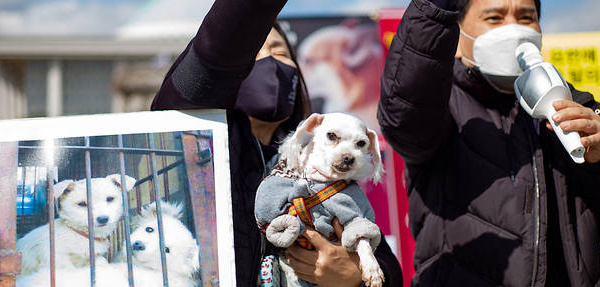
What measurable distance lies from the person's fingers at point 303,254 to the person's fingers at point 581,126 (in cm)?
75

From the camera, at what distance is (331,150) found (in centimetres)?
144

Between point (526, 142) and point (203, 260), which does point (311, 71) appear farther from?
point (203, 260)

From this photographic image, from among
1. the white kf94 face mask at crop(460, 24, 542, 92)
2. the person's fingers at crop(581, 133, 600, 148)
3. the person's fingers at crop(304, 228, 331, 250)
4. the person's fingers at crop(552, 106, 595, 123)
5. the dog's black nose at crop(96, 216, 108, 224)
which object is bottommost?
the person's fingers at crop(304, 228, 331, 250)

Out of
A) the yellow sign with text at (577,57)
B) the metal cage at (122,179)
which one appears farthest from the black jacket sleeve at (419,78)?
the yellow sign with text at (577,57)

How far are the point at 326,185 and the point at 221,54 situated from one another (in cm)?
46

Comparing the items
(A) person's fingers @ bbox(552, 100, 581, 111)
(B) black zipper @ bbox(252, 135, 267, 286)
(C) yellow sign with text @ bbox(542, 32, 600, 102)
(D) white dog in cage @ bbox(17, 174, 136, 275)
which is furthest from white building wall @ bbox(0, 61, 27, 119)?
(A) person's fingers @ bbox(552, 100, 581, 111)

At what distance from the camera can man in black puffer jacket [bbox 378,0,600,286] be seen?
5.13 feet

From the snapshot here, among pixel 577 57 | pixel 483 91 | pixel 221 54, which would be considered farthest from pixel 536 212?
pixel 577 57

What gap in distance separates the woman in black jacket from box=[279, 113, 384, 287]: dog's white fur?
4.1 inches

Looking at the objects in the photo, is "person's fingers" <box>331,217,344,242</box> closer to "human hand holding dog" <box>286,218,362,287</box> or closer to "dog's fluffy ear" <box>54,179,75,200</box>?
"human hand holding dog" <box>286,218,362,287</box>

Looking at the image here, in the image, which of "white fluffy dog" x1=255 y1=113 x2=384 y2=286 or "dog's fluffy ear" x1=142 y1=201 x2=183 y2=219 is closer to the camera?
"dog's fluffy ear" x1=142 y1=201 x2=183 y2=219

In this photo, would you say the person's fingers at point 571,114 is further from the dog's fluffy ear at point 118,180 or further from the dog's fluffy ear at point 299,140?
the dog's fluffy ear at point 118,180

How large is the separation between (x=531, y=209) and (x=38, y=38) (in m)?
15.9

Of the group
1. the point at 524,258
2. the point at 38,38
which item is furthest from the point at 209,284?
the point at 38,38
